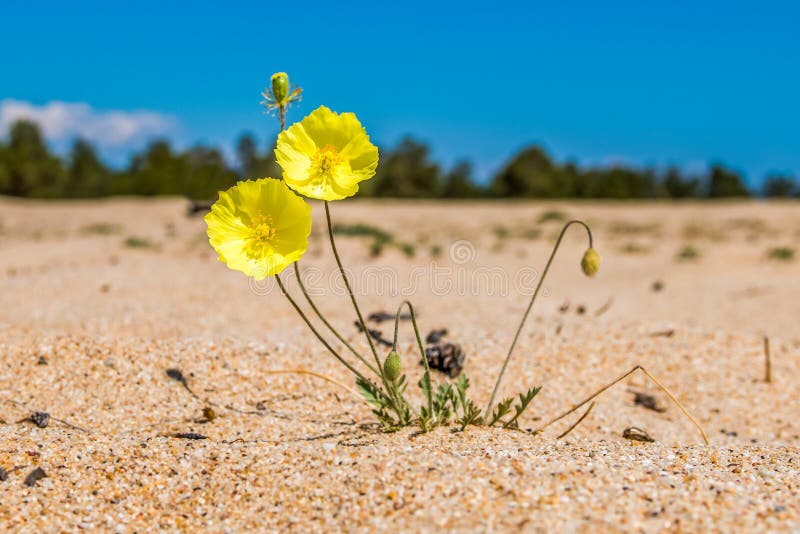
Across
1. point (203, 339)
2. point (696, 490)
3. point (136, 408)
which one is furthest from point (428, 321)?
point (696, 490)

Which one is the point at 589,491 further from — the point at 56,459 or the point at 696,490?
the point at 56,459

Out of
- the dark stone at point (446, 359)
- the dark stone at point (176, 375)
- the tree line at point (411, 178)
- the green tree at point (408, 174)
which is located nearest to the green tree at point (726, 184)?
the tree line at point (411, 178)

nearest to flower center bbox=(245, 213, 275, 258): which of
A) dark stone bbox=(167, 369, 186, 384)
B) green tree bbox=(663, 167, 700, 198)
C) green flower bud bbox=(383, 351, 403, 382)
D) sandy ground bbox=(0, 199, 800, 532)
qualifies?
green flower bud bbox=(383, 351, 403, 382)

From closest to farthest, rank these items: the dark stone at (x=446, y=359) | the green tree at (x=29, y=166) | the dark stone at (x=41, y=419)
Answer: the dark stone at (x=41, y=419) → the dark stone at (x=446, y=359) → the green tree at (x=29, y=166)

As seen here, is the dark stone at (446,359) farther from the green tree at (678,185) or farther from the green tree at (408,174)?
the green tree at (678,185)

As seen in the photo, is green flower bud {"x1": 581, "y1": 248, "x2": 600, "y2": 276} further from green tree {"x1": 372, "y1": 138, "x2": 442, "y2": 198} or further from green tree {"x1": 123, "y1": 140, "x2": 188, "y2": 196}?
green tree {"x1": 372, "y1": 138, "x2": 442, "y2": 198}
